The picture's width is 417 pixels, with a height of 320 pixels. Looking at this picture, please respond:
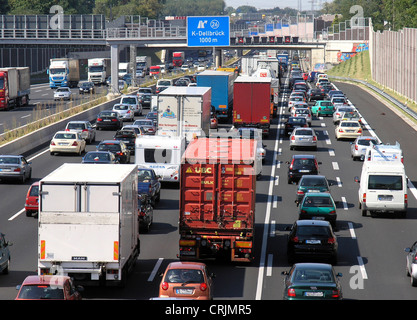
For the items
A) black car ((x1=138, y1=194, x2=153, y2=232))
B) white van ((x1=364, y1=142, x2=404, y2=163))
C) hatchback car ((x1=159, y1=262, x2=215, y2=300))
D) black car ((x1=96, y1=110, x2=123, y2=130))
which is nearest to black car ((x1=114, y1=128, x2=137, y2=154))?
black car ((x1=96, y1=110, x2=123, y2=130))

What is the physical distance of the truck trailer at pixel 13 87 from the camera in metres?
72.2

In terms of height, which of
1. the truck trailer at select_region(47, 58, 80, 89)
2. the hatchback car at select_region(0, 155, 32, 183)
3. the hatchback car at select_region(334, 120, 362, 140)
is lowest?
the hatchback car at select_region(0, 155, 32, 183)

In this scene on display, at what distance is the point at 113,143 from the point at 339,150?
16120 mm

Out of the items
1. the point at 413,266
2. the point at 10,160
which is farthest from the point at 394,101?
the point at 413,266

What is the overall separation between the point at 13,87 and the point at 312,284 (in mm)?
61061

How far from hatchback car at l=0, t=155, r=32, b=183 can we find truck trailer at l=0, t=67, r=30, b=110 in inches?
1321

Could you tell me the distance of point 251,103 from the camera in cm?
5881

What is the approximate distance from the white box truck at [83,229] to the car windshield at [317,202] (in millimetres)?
11819

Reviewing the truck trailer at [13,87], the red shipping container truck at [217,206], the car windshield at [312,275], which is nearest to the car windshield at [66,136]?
the truck trailer at [13,87]

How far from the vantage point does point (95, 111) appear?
7144 centimetres

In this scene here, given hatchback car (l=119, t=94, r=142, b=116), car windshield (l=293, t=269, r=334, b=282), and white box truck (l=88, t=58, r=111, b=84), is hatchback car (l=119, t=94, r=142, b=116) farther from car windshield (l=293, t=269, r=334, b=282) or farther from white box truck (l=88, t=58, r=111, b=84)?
car windshield (l=293, t=269, r=334, b=282)

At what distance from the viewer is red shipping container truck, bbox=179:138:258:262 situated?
24312mm
